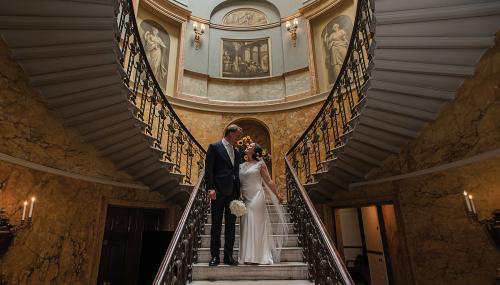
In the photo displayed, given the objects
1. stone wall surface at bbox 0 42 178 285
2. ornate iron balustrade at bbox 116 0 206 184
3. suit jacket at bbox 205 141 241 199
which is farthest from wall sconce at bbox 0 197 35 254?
suit jacket at bbox 205 141 241 199

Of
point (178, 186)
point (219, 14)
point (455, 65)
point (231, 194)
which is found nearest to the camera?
point (231, 194)

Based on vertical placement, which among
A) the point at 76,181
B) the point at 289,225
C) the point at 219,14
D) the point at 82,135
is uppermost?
the point at 219,14

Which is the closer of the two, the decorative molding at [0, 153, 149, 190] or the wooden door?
the decorative molding at [0, 153, 149, 190]

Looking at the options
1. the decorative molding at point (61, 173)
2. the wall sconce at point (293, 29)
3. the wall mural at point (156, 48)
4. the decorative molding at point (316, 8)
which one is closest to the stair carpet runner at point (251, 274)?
the decorative molding at point (61, 173)

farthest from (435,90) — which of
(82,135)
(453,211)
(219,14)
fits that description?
(219,14)

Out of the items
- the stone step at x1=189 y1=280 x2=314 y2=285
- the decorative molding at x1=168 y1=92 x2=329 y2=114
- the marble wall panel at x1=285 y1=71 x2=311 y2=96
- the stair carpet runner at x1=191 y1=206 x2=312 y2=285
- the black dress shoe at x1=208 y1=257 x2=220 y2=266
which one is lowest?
the stone step at x1=189 y1=280 x2=314 y2=285

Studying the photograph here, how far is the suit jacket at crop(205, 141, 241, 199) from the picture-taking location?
3.06 metres

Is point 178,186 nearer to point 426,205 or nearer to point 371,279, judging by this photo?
point 426,205

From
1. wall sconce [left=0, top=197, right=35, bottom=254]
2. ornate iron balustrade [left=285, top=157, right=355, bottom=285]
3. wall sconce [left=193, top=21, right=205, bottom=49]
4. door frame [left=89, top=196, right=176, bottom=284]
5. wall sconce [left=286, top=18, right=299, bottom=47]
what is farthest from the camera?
wall sconce [left=193, top=21, right=205, bottom=49]

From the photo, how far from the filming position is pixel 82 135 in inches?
165

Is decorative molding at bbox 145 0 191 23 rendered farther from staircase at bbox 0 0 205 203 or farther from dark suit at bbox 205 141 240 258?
dark suit at bbox 205 141 240 258

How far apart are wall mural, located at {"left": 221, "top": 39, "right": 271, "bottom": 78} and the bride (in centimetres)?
645

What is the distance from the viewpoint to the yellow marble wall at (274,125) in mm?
8031

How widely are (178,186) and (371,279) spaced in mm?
5808
